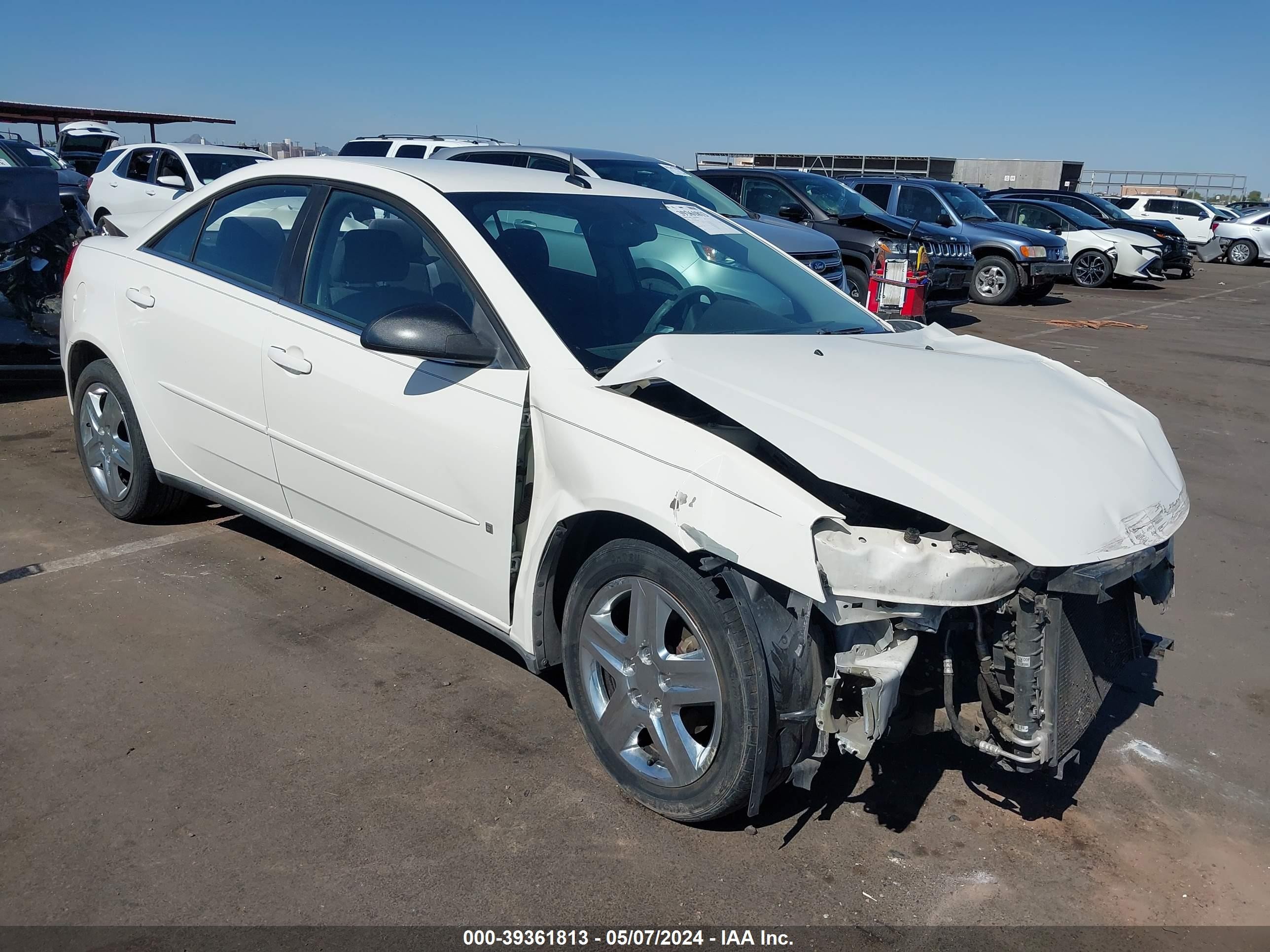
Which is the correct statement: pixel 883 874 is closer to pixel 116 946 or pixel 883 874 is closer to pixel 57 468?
pixel 116 946

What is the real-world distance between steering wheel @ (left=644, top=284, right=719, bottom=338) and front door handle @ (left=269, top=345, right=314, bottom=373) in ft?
3.92

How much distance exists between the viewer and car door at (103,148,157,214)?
14273mm

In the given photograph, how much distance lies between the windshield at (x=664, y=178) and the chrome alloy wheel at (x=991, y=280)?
689 centimetres

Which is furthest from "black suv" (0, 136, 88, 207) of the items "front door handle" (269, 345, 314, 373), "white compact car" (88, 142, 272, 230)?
"front door handle" (269, 345, 314, 373)

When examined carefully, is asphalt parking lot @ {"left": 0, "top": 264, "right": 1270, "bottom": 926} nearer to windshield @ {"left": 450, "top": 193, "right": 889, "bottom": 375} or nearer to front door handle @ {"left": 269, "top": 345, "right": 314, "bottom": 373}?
front door handle @ {"left": 269, "top": 345, "right": 314, "bottom": 373}

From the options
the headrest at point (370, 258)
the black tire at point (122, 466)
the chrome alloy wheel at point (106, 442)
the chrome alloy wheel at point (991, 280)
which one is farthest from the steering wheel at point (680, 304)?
the chrome alloy wheel at point (991, 280)

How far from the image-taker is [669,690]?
286 cm

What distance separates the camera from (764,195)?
1324cm

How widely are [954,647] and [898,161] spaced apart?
45799mm

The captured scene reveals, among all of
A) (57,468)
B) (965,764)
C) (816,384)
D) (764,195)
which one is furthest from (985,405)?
(764,195)

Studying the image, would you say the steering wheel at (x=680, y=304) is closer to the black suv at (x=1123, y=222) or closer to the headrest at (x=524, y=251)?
the headrest at (x=524, y=251)

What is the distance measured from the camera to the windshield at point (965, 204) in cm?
1584

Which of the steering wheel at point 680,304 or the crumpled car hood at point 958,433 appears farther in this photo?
the steering wheel at point 680,304

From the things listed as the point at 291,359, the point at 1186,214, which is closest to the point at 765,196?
the point at 291,359
